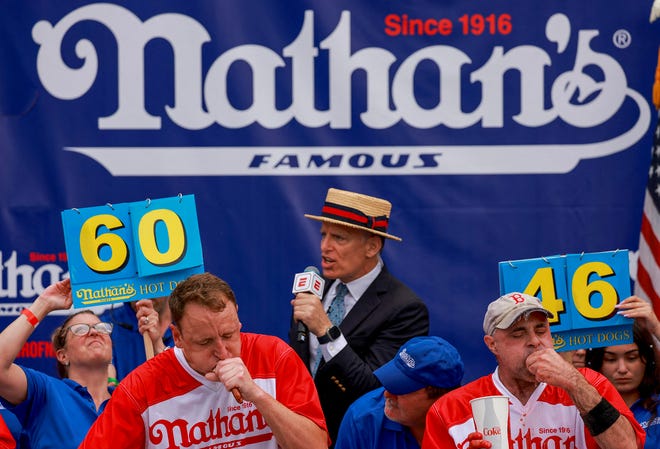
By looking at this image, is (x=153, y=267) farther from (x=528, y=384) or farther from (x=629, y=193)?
(x=629, y=193)

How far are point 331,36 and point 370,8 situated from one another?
0.82 feet

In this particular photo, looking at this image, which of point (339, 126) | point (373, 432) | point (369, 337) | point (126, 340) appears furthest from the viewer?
point (339, 126)

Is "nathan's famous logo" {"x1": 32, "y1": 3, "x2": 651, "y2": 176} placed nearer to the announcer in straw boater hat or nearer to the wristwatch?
the announcer in straw boater hat

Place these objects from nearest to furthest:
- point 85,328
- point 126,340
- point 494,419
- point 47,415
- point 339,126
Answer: point 494,419 → point 47,415 → point 85,328 → point 126,340 → point 339,126

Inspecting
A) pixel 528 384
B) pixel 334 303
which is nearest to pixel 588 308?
pixel 528 384

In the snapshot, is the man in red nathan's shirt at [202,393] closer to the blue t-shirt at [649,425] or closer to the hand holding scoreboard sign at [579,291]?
the hand holding scoreboard sign at [579,291]

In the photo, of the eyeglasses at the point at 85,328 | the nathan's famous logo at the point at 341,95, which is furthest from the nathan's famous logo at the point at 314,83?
the eyeglasses at the point at 85,328

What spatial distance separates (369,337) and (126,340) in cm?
137

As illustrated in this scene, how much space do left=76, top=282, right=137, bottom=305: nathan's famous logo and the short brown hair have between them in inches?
38.1

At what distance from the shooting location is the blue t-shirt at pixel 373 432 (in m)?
4.43

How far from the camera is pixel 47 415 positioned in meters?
4.80

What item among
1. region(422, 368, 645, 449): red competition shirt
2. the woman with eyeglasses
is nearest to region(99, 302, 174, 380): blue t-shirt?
the woman with eyeglasses

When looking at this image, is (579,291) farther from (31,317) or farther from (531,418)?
(31,317)

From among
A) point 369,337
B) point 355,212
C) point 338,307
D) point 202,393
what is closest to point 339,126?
point 355,212
